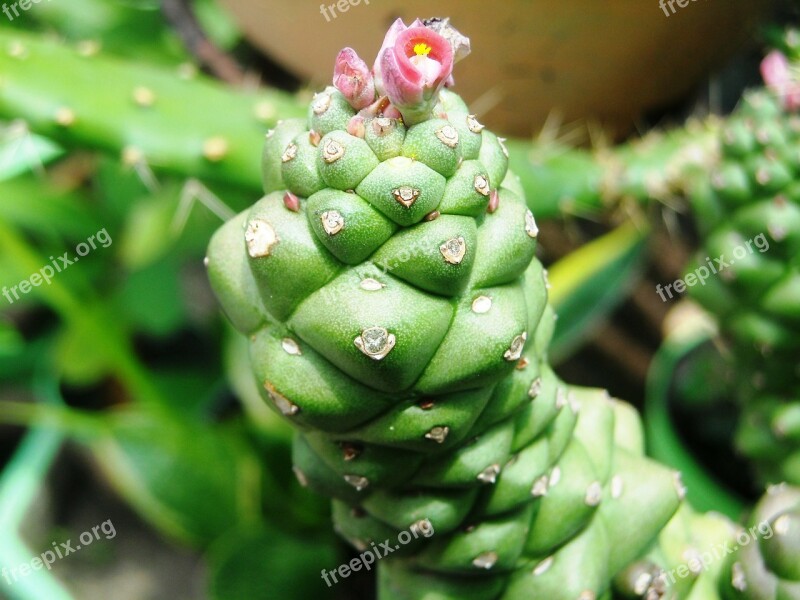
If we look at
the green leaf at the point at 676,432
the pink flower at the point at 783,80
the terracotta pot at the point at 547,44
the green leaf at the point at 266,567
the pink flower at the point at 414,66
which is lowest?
the green leaf at the point at 266,567

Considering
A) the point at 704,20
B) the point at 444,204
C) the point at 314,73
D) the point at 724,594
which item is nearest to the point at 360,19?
the point at 314,73

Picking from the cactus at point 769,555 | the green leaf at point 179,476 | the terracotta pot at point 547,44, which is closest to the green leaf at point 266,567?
the green leaf at point 179,476

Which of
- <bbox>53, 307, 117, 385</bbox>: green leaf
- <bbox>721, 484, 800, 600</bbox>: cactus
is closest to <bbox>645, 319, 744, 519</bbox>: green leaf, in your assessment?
<bbox>721, 484, 800, 600</bbox>: cactus

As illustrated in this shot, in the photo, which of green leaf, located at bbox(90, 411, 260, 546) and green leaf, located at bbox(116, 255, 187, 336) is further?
green leaf, located at bbox(116, 255, 187, 336)

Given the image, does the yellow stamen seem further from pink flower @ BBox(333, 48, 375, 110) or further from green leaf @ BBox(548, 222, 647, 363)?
green leaf @ BBox(548, 222, 647, 363)

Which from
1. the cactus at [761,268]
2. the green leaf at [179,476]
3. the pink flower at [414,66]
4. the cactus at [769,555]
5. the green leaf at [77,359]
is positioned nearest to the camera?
the pink flower at [414,66]

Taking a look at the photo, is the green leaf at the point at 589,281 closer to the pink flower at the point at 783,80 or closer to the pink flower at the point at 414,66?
the pink flower at the point at 783,80

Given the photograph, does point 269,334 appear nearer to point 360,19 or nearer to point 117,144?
point 117,144

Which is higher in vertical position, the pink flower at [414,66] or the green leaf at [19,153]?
the pink flower at [414,66]
